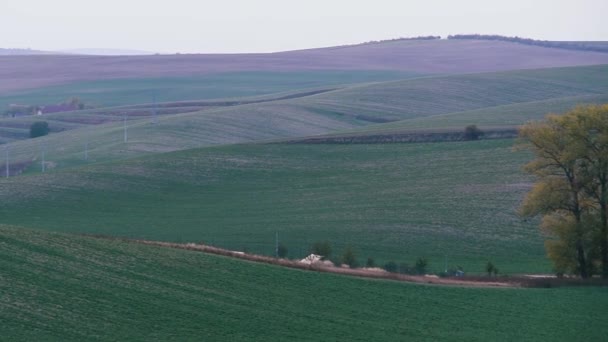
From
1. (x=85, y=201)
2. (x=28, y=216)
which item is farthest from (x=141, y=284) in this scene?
(x=85, y=201)

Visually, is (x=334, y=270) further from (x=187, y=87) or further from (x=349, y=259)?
(x=187, y=87)

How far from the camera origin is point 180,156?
6481 cm

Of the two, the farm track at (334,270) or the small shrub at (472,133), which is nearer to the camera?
the farm track at (334,270)

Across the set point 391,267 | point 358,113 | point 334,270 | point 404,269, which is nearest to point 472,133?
point 358,113

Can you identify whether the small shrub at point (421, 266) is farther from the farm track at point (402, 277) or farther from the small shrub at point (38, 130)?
the small shrub at point (38, 130)

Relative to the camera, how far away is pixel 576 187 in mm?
41688

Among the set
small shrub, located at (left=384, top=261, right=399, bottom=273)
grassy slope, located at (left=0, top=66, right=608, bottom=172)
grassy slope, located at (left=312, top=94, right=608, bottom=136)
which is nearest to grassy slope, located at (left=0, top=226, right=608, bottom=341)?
small shrub, located at (left=384, top=261, right=399, bottom=273)

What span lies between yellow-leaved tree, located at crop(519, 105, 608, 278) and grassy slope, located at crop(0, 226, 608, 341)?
550 cm

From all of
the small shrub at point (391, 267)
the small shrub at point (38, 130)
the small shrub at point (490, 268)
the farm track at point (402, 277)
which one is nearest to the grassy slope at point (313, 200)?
the small shrub at point (490, 268)

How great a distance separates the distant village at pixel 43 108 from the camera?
114625mm

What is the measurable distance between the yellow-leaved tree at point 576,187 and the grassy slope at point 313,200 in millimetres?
1727

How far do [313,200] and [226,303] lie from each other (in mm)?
27044

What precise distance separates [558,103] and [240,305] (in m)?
60.7

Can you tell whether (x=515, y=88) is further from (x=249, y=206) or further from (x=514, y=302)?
(x=514, y=302)
